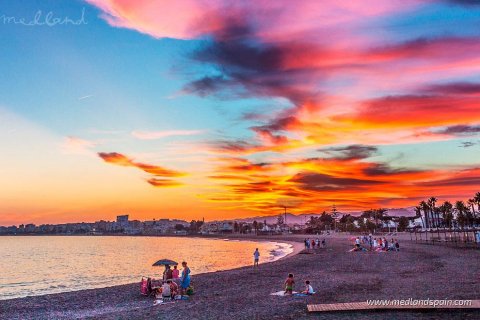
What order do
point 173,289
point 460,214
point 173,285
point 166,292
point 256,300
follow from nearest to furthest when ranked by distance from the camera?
point 256,300, point 166,292, point 173,289, point 173,285, point 460,214

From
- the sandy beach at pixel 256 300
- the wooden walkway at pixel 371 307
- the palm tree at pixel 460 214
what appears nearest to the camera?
the wooden walkway at pixel 371 307

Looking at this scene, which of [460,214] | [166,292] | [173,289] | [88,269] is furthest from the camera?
[460,214]

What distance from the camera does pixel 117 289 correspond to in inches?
1242

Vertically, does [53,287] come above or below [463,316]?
below

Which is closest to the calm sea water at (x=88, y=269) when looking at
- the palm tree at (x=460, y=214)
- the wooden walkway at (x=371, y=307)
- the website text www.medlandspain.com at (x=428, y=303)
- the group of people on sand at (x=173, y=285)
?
the group of people on sand at (x=173, y=285)

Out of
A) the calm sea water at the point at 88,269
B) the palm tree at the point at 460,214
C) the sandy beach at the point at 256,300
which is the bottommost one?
the calm sea water at the point at 88,269

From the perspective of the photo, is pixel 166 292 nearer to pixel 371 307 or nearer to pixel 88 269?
pixel 371 307

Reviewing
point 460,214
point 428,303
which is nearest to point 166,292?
point 428,303

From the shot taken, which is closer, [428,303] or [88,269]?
[428,303]

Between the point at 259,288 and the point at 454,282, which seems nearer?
the point at 454,282

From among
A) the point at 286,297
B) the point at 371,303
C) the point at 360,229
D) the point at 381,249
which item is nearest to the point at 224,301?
the point at 286,297

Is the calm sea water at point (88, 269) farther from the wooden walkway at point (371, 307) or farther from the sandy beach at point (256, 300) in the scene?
the wooden walkway at point (371, 307)

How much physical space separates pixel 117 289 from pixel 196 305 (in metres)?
12.9

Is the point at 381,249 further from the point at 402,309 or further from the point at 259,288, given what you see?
the point at 402,309
